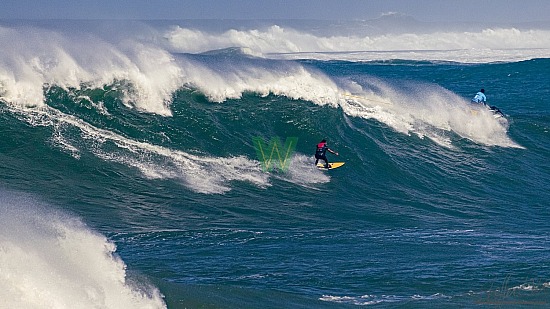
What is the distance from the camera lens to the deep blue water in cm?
1097

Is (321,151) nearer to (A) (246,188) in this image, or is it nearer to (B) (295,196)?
(B) (295,196)

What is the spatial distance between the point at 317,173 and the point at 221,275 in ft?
24.7

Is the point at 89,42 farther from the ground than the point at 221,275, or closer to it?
farther from the ground

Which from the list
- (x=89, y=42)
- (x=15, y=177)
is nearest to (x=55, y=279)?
(x=15, y=177)

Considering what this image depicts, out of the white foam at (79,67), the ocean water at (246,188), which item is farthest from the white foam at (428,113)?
the white foam at (79,67)

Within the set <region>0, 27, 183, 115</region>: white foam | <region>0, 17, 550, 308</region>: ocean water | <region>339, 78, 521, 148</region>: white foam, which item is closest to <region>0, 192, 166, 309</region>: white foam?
<region>0, 17, 550, 308</region>: ocean water

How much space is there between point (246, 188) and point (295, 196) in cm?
106

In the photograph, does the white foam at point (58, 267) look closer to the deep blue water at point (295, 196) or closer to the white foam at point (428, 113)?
the deep blue water at point (295, 196)

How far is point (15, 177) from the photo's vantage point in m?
16.1

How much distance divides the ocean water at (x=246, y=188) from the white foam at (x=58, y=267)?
0.03 m

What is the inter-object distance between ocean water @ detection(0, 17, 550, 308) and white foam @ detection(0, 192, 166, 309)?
0.08 ft

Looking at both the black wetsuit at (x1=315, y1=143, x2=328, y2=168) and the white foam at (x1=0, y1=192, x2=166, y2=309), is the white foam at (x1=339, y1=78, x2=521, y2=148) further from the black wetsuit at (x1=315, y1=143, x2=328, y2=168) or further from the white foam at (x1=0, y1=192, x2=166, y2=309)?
the white foam at (x1=0, y1=192, x2=166, y2=309)

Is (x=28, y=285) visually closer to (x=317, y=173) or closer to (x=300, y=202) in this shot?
(x=300, y=202)

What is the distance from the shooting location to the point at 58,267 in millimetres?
8281
